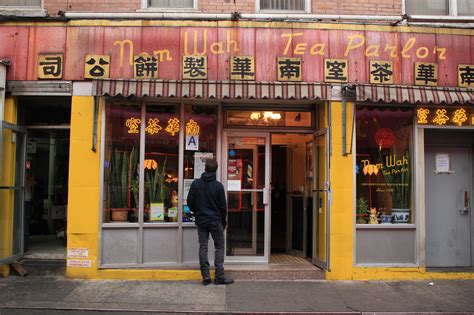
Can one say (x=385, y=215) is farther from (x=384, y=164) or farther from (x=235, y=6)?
(x=235, y=6)

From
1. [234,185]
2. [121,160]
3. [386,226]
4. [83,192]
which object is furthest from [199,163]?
[386,226]

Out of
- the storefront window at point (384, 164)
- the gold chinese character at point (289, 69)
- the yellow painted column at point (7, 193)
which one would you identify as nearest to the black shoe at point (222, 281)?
the storefront window at point (384, 164)

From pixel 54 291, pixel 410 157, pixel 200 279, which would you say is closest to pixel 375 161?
pixel 410 157

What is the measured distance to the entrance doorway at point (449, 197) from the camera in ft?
28.2

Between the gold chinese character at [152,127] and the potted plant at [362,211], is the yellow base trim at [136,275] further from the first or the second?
the potted plant at [362,211]

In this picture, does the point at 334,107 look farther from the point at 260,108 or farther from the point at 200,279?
the point at 200,279

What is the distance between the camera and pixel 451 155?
8.73 meters

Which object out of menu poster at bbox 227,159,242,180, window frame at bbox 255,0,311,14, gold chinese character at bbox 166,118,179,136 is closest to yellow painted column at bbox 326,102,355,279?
menu poster at bbox 227,159,242,180

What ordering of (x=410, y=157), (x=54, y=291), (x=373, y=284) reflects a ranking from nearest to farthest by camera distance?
(x=54, y=291)
(x=373, y=284)
(x=410, y=157)

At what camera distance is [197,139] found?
329 inches

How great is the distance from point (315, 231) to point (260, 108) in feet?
8.11

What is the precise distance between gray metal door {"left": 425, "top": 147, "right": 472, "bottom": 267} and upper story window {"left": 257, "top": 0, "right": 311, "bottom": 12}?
3.51m

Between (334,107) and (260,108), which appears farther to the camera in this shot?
(260,108)

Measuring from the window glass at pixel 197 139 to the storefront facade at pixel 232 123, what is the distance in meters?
0.03
